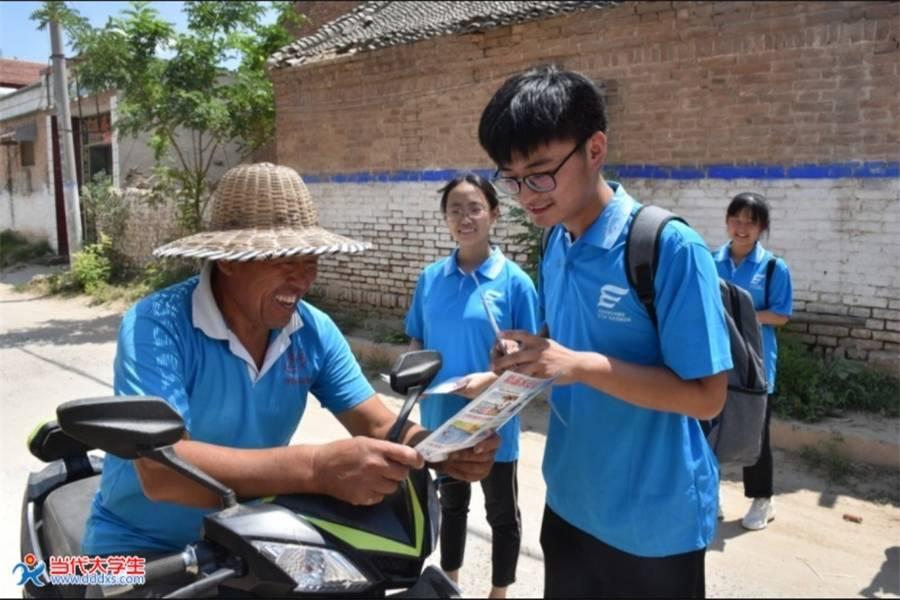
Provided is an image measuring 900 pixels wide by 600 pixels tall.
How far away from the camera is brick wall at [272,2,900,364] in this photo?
5.18 metres

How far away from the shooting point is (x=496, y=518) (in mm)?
2943

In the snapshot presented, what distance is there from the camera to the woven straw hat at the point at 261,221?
169 cm

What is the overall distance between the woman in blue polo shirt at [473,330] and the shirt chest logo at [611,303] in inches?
47.5

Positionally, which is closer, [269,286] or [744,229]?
[269,286]

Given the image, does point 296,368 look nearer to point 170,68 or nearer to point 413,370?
point 413,370

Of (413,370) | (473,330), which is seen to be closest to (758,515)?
(473,330)

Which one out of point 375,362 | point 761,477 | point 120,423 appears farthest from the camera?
point 375,362

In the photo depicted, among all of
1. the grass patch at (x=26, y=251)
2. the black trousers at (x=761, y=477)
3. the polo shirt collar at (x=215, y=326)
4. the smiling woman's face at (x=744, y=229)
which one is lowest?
the black trousers at (x=761, y=477)

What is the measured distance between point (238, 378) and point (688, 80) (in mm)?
5372

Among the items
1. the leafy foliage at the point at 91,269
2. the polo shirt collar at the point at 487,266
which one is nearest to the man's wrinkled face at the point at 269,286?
the polo shirt collar at the point at 487,266

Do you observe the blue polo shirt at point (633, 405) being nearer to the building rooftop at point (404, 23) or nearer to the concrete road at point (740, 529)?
the concrete road at point (740, 529)

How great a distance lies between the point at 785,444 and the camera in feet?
15.9

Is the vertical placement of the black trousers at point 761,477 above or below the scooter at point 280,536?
below

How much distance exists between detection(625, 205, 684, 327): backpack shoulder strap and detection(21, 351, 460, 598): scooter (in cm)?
65
